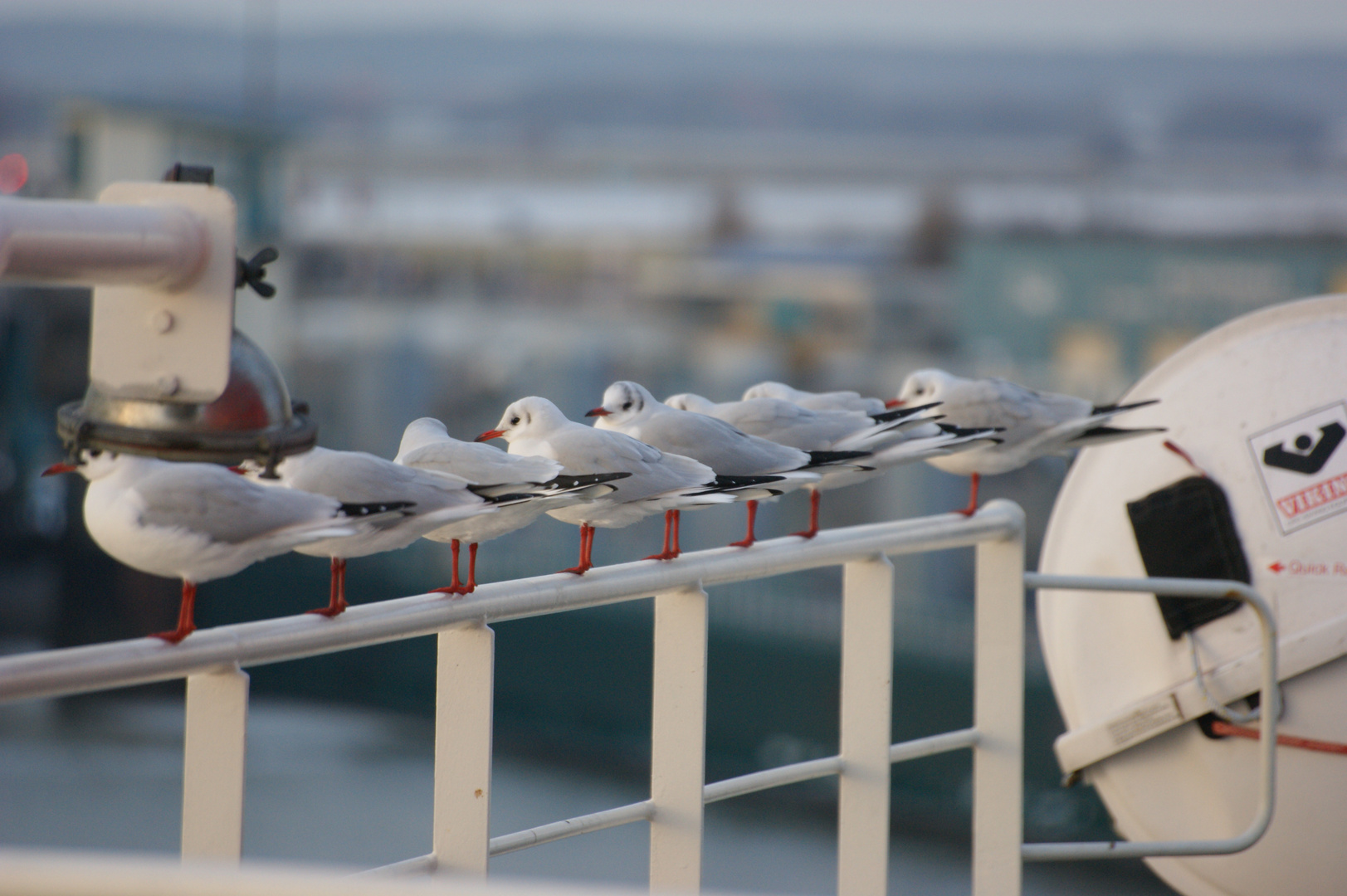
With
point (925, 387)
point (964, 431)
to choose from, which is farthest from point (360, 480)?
point (925, 387)

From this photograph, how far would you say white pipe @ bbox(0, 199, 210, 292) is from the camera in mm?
1357

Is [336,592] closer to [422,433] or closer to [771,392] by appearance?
[422,433]

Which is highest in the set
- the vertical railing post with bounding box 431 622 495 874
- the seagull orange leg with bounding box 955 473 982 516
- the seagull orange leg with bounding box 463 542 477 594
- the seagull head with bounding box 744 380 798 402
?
the seagull head with bounding box 744 380 798 402

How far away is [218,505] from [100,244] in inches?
33.9

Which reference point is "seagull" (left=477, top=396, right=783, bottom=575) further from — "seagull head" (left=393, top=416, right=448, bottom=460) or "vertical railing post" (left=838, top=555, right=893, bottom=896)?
"vertical railing post" (left=838, top=555, right=893, bottom=896)

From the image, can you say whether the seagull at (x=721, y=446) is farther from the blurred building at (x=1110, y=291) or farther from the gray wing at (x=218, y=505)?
the blurred building at (x=1110, y=291)

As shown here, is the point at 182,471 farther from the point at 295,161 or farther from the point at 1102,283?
the point at 295,161

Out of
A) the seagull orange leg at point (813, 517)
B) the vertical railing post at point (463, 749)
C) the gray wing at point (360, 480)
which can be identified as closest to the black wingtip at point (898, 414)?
the seagull orange leg at point (813, 517)

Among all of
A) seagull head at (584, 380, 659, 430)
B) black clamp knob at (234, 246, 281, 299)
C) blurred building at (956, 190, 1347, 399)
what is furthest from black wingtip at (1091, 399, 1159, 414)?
blurred building at (956, 190, 1347, 399)

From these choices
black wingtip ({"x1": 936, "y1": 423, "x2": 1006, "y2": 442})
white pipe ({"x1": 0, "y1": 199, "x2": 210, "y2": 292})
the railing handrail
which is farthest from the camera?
black wingtip ({"x1": 936, "y1": 423, "x2": 1006, "y2": 442})

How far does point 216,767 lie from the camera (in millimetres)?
1873

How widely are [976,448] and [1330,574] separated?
911mm

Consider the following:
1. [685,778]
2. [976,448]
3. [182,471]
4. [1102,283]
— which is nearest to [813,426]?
[976,448]

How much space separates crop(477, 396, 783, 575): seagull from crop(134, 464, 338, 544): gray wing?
58 centimetres
